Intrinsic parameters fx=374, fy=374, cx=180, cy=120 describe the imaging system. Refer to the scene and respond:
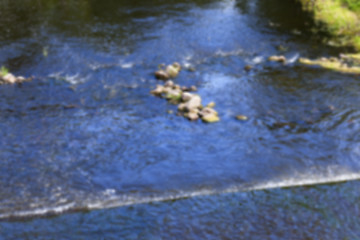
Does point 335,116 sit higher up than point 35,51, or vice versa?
point 35,51

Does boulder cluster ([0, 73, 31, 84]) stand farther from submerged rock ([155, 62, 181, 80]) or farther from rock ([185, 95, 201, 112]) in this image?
rock ([185, 95, 201, 112])

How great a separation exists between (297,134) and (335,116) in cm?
179

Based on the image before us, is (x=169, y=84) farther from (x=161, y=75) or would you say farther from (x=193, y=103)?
(x=193, y=103)

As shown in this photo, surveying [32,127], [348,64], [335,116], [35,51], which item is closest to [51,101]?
[32,127]

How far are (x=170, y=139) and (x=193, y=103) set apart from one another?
196cm

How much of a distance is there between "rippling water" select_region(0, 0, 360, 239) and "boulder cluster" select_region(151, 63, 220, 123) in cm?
29

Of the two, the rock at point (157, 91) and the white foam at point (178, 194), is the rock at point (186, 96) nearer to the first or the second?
the rock at point (157, 91)

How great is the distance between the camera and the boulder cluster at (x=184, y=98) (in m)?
11.4

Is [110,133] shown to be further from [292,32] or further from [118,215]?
[292,32]

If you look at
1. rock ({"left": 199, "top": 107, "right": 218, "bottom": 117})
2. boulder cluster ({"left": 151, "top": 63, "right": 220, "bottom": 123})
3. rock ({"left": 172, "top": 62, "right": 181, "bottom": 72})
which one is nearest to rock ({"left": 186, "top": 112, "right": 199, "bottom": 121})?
boulder cluster ({"left": 151, "top": 63, "right": 220, "bottom": 123})

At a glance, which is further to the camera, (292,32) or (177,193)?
(292,32)

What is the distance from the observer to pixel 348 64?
1534cm

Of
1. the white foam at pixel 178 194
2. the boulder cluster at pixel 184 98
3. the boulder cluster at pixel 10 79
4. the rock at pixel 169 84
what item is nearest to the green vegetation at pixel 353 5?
the boulder cluster at pixel 184 98

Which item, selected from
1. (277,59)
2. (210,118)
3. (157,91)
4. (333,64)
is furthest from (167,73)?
(333,64)
